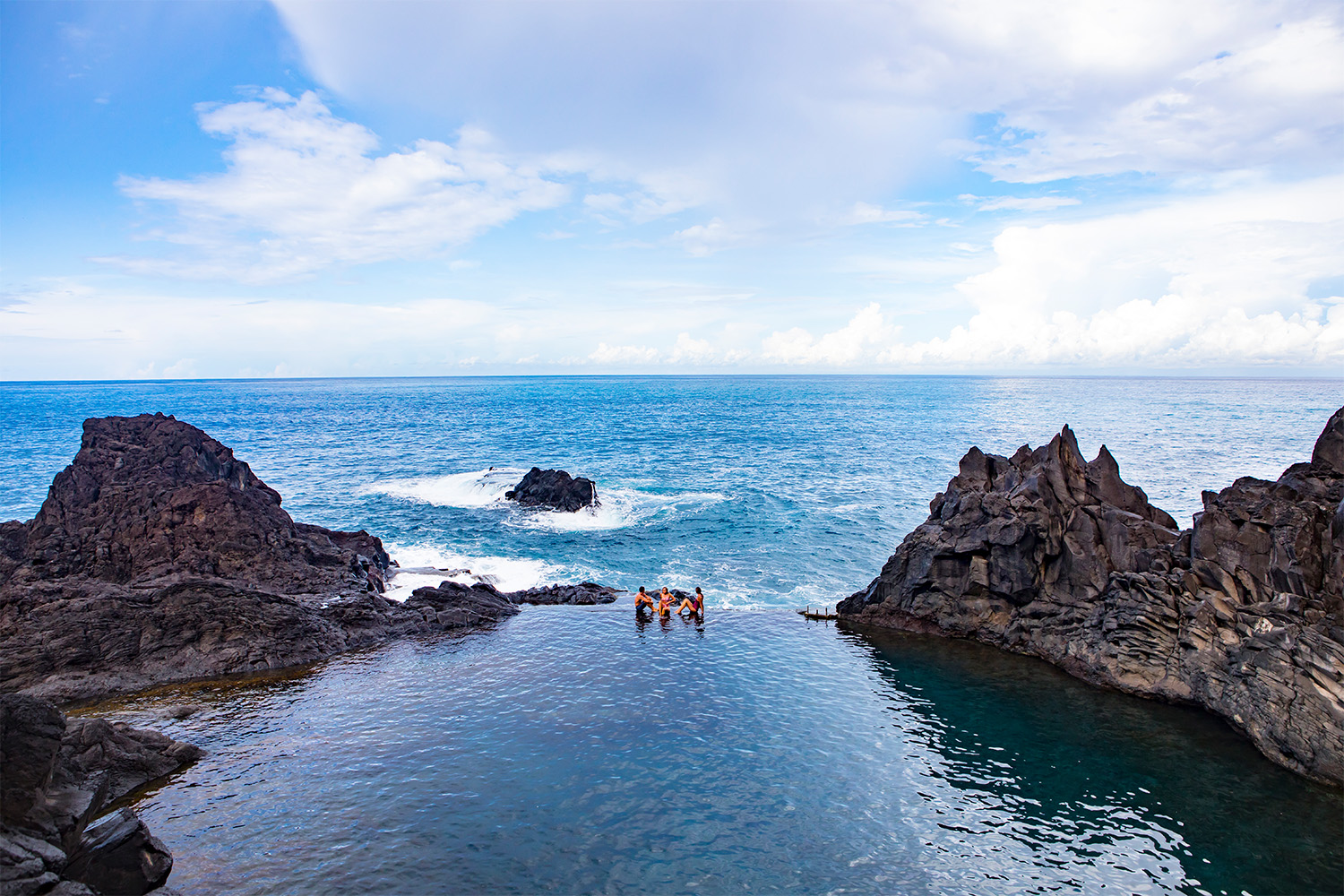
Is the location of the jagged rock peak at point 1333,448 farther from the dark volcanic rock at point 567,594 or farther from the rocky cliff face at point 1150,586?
the dark volcanic rock at point 567,594

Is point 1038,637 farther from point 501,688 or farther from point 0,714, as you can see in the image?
point 0,714

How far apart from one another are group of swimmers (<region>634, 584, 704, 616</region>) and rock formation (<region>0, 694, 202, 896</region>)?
76.3ft

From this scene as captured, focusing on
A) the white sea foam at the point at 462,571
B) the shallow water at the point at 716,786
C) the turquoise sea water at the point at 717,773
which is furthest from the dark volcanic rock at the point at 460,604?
the shallow water at the point at 716,786

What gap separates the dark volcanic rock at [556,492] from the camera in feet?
210

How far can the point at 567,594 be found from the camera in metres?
40.2

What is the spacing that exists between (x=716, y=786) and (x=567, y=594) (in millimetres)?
20265

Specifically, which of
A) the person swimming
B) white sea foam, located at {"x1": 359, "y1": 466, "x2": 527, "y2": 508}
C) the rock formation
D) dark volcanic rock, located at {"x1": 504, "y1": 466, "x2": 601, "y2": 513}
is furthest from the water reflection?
white sea foam, located at {"x1": 359, "y1": 466, "x2": 527, "y2": 508}

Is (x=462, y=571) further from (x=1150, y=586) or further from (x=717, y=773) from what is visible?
(x=1150, y=586)

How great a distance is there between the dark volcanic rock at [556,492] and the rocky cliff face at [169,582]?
2107 cm

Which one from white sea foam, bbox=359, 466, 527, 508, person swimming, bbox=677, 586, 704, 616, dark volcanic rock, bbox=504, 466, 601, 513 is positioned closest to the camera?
person swimming, bbox=677, 586, 704, 616

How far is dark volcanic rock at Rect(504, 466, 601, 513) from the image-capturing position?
2522 inches

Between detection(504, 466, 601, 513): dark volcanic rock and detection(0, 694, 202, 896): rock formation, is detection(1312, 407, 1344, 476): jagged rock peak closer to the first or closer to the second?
detection(0, 694, 202, 896): rock formation

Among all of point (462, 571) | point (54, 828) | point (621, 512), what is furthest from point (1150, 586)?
point (621, 512)

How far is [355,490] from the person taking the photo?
73000 millimetres
